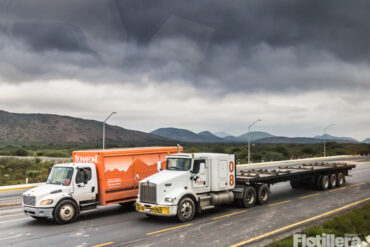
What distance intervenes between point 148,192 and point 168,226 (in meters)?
1.63

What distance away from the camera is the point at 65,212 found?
13.7 metres

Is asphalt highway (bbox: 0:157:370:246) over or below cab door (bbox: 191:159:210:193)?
below

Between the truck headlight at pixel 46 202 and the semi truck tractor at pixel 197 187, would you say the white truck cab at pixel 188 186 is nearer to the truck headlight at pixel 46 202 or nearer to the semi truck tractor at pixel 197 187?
the semi truck tractor at pixel 197 187

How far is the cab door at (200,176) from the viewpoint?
47.3ft

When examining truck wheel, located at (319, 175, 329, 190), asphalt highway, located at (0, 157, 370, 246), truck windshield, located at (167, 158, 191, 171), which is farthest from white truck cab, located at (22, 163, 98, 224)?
truck wheel, located at (319, 175, 329, 190)

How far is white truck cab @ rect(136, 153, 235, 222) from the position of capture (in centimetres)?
1338

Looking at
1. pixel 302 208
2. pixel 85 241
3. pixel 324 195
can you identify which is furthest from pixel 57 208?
pixel 324 195

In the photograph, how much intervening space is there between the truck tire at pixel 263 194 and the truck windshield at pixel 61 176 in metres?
9.17

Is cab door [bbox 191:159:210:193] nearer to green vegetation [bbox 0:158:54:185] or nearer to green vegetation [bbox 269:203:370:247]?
green vegetation [bbox 269:203:370:247]

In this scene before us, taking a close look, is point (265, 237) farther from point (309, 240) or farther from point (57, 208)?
point (57, 208)

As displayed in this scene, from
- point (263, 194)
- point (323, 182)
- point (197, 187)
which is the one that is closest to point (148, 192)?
point (197, 187)

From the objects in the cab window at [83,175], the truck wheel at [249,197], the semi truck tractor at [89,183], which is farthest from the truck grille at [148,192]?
the truck wheel at [249,197]

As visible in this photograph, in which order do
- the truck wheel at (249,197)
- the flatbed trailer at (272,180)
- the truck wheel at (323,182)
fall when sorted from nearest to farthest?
the truck wheel at (249,197) < the flatbed trailer at (272,180) < the truck wheel at (323,182)

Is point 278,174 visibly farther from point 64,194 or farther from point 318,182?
point 64,194
